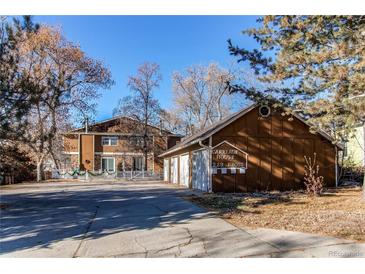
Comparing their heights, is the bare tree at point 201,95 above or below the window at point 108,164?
above

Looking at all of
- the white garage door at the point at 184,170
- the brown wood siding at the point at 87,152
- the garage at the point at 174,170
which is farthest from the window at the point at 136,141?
the white garage door at the point at 184,170

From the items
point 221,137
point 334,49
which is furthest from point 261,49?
point 221,137

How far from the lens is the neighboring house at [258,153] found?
16953 mm

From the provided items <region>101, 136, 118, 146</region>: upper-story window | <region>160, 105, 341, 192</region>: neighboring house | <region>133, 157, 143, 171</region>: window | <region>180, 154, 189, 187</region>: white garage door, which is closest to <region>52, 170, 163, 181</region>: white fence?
<region>133, 157, 143, 171</region>: window

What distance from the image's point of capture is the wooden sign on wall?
16.9 m

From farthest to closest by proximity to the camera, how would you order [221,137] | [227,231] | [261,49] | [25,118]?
[221,137] < [25,118] < [261,49] < [227,231]

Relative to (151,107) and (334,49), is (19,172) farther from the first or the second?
(334,49)

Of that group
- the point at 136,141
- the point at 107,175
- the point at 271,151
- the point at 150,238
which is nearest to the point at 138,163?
the point at 136,141

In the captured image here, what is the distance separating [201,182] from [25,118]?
345 inches

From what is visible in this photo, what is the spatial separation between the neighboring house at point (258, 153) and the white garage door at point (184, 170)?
2.72 meters

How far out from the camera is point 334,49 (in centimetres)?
902

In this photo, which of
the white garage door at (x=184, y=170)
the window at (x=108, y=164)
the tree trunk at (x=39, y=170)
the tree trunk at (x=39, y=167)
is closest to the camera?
the white garage door at (x=184, y=170)

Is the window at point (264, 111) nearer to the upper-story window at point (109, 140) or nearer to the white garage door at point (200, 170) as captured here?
the white garage door at point (200, 170)

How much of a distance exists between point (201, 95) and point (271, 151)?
1079 inches
